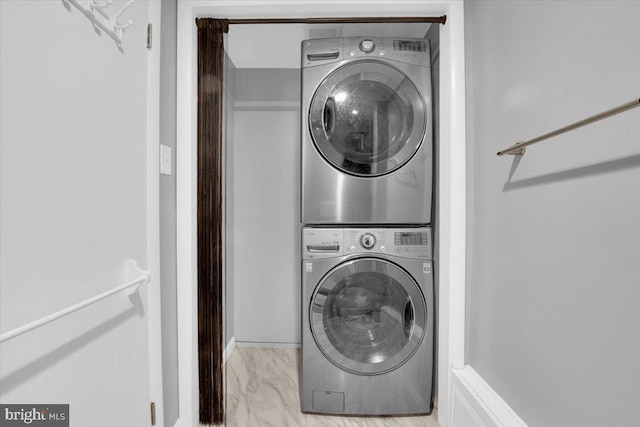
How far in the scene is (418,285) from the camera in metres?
1.60

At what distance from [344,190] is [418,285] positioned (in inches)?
24.1

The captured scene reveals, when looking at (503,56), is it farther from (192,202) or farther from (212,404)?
(212,404)

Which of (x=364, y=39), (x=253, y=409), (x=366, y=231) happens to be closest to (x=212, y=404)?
(x=253, y=409)

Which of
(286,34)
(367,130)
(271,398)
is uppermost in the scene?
(286,34)

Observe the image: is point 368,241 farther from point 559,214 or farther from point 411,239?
point 559,214

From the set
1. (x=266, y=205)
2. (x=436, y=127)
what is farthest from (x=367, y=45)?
(x=266, y=205)

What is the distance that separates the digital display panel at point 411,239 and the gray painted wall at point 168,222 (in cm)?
109

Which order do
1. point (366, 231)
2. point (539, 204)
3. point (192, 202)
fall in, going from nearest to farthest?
point (539, 204) < point (192, 202) < point (366, 231)

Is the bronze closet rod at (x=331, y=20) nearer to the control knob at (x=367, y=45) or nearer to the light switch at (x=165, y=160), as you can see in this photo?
the control knob at (x=367, y=45)

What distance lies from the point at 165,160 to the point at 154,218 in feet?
0.93

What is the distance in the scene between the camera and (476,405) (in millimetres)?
1251

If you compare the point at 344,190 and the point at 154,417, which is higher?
the point at 344,190

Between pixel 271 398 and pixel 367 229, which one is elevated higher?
pixel 367 229

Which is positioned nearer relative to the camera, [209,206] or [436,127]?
[209,206]
